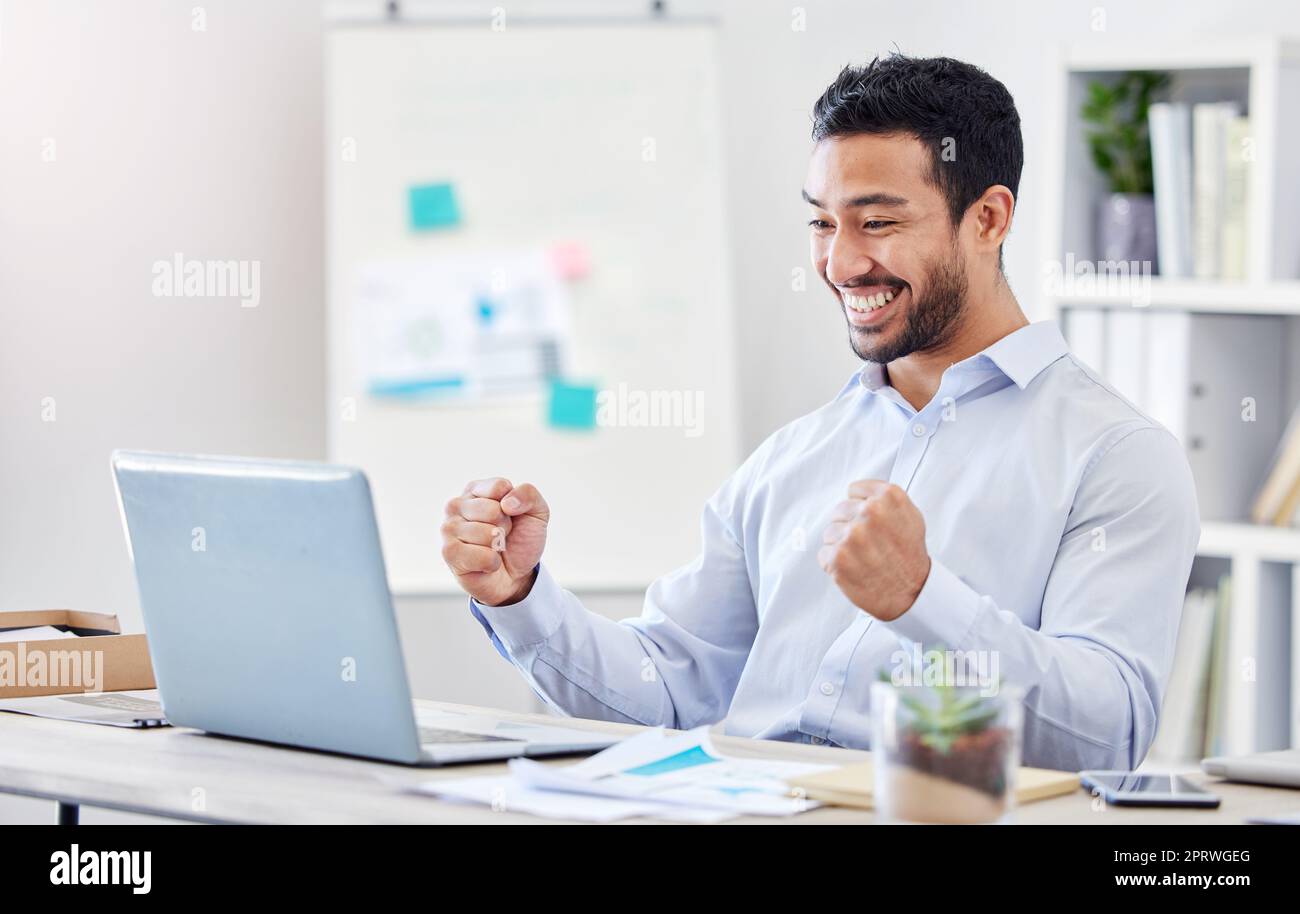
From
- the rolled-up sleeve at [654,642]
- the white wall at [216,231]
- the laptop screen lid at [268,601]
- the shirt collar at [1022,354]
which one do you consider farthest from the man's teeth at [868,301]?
the white wall at [216,231]

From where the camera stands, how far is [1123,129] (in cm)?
268

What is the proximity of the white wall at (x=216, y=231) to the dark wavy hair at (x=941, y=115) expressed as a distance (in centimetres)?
132

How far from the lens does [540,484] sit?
3164 millimetres

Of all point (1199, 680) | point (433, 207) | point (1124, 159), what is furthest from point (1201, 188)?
point (433, 207)

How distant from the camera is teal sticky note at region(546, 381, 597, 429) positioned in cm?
315

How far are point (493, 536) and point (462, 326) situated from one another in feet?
5.46

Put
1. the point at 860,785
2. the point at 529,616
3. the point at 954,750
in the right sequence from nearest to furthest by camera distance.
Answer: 1. the point at 954,750
2. the point at 860,785
3. the point at 529,616

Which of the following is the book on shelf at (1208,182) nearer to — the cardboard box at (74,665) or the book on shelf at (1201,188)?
the book on shelf at (1201,188)

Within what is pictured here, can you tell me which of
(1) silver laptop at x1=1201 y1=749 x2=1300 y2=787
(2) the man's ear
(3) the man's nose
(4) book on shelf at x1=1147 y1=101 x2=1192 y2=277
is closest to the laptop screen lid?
(1) silver laptop at x1=1201 y1=749 x2=1300 y2=787

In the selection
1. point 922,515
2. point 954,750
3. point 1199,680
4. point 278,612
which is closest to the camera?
point 954,750

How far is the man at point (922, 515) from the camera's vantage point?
147cm

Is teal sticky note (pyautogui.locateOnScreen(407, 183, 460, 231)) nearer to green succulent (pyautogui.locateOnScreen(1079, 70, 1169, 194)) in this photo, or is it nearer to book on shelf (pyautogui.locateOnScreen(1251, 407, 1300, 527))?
green succulent (pyautogui.locateOnScreen(1079, 70, 1169, 194))

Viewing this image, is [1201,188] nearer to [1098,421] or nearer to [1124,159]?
[1124,159]

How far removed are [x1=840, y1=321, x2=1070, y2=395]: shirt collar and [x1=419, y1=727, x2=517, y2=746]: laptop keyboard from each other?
2.20 feet
